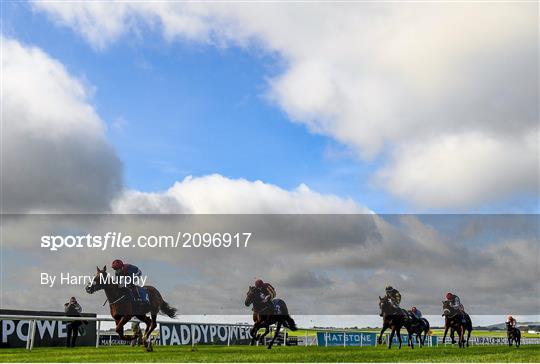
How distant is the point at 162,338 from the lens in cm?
2714

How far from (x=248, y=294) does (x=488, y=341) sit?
1973 inches

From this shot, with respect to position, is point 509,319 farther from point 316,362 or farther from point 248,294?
point 316,362

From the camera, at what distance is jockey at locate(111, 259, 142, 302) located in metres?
18.2

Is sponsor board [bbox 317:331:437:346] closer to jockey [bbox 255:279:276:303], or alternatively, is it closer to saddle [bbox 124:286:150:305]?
jockey [bbox 255:279:276:303]

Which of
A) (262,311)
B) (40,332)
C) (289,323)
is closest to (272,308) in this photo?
(262,311)

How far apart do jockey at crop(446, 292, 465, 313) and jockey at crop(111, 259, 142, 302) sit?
14.4 metres

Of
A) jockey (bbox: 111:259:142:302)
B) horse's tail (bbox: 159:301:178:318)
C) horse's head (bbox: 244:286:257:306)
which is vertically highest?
jockey (bbox: 111:259:142:302)

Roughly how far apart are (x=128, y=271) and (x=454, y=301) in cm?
1509

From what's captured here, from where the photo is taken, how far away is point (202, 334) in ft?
102

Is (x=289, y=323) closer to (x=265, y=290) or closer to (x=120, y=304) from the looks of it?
(x=265, y=290)

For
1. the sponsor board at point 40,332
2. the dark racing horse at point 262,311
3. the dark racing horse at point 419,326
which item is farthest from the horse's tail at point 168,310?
the dark racing horse at point 419,326

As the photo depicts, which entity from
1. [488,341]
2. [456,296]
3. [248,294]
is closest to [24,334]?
[248,294]

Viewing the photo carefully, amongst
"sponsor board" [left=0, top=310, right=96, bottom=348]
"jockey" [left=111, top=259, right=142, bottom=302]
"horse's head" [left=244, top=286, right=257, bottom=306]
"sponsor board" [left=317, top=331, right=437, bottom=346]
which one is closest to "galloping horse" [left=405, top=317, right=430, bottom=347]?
"sponsor board" [left=317, top=331, right=437, bottom=346]

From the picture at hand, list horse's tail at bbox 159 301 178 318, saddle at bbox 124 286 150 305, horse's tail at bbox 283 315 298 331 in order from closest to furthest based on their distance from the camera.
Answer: saddle at bbox 124 286 150 305 → horse's tail at bbox 159 301 178 318 → horse's tail at bbox 283 315 298 331
